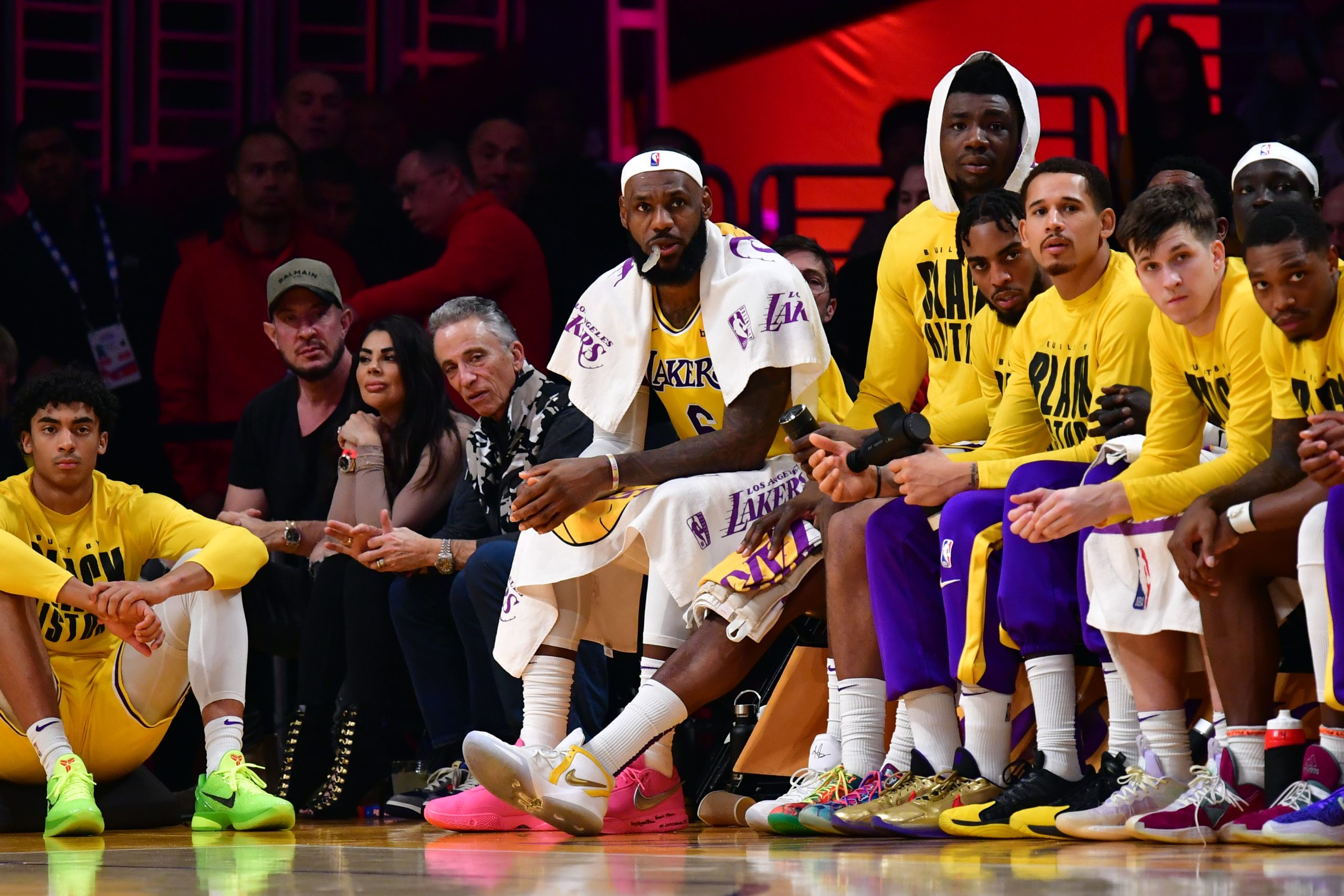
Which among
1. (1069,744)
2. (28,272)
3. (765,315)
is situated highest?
(28,272)

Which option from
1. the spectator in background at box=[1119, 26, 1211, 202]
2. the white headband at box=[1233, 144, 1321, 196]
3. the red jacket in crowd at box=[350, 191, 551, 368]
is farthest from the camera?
the spectator in background at box=[1119, 26, 1211, 202]

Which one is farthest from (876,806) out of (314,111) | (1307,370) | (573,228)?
(314,111)

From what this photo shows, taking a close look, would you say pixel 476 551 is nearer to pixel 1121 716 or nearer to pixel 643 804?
pixel 643 804

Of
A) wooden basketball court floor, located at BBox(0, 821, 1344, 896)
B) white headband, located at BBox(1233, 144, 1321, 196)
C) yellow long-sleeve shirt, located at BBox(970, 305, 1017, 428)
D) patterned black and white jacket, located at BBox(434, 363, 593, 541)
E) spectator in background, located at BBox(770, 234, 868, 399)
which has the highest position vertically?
white headband, located at BBox(1233, 144, 1321, 196)

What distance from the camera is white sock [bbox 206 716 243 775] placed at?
13.5 feet

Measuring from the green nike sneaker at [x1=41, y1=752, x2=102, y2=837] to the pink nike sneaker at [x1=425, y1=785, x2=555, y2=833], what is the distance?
2.71ft

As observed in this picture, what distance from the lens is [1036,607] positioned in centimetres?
314

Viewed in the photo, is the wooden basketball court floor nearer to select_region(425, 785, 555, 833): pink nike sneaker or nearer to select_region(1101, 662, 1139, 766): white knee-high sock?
select_region(425, 785, 555, 833): pink nike sneaker

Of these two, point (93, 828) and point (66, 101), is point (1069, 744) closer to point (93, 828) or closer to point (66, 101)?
point (93, 828)

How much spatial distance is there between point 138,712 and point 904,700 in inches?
76.4

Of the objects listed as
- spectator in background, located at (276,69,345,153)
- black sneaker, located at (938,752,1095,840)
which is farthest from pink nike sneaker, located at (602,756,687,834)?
spectator in background, located at (276,69,345,153)

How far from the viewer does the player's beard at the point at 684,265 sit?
3.87m

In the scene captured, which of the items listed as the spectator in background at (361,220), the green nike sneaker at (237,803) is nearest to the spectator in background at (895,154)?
the spectator in background at (361,220)

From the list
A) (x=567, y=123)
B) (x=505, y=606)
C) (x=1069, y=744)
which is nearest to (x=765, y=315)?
(x=505, y=606)
